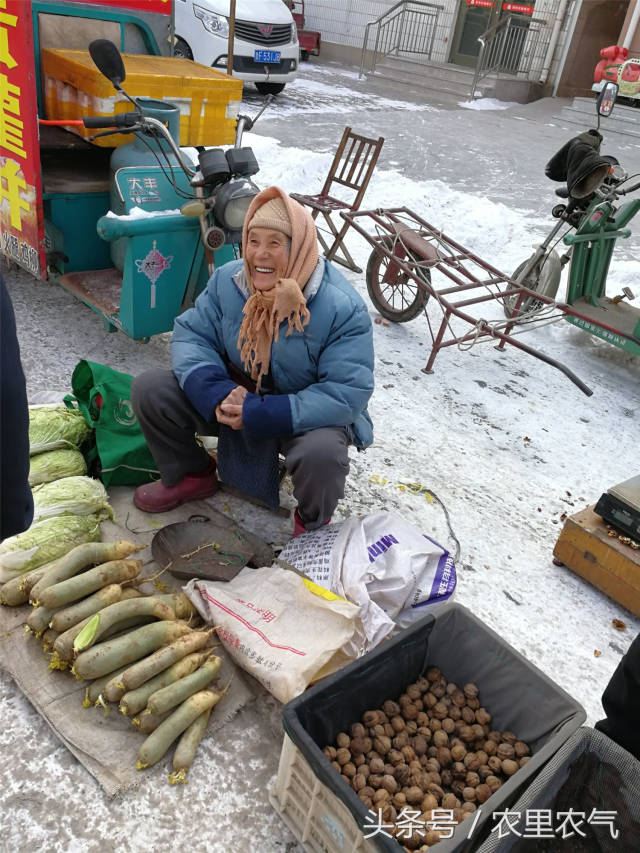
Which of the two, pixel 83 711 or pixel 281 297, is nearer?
pixel 83 711

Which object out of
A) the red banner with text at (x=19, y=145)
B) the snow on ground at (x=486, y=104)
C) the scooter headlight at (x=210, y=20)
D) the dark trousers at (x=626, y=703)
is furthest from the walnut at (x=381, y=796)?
the snow on ground at (x=486, y=104)

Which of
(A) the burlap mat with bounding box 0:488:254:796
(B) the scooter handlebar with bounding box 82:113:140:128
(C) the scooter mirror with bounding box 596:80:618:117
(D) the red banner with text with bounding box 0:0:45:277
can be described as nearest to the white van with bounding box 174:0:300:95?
(C) the scooter mirror with bounding box 596:80:618:117

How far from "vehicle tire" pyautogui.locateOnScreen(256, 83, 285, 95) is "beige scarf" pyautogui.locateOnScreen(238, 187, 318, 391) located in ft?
33.3

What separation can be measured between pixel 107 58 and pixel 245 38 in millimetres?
8889

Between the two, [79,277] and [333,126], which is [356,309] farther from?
[333,126]

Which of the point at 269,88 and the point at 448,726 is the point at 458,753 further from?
the point at 269,88

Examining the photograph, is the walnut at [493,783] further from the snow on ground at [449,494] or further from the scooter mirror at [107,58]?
the scooter mirror at [107,58]

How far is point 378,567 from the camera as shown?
2420 mm

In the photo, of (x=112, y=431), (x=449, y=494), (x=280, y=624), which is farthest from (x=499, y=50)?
(x=280, y=624)

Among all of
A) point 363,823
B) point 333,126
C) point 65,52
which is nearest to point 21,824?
point 363,823

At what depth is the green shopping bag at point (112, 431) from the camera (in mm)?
2898

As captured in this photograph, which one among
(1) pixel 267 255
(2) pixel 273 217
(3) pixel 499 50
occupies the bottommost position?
(1) pixel 267 255

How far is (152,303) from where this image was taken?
11.9 feet

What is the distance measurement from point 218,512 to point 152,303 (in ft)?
4.31
